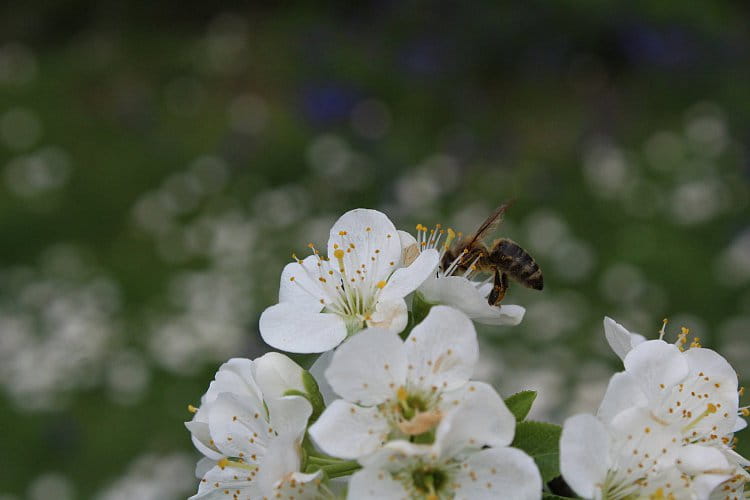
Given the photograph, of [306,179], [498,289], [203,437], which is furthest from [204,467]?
[306,179]

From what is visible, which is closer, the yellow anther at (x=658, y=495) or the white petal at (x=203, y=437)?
the yellow anther at (x=658, y=495)

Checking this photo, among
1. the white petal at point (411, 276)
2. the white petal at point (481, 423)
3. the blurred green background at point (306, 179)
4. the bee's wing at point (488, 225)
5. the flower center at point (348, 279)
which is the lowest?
the white petal at point (481, 423)

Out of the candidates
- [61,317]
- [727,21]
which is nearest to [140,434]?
[61,317]

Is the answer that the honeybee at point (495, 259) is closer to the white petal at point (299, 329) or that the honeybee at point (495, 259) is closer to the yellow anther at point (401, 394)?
the white petal at point (299, 329)

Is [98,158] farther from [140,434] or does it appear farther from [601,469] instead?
[601,469]

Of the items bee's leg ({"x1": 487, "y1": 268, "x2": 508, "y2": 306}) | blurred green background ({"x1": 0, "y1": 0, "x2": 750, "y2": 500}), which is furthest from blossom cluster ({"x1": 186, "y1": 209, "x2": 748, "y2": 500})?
blurred green background ({"x1": 0, "y1": 0, "x2": 750, "y2": 500})

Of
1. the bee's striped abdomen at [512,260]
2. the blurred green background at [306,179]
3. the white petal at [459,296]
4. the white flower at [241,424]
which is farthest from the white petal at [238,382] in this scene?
the blurred green background at [306,179]

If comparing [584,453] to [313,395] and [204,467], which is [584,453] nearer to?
[313,395]
